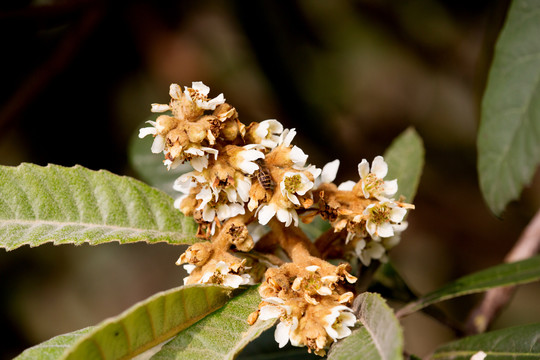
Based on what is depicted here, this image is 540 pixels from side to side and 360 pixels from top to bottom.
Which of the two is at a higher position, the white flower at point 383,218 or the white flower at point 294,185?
the white flower at point 294,185

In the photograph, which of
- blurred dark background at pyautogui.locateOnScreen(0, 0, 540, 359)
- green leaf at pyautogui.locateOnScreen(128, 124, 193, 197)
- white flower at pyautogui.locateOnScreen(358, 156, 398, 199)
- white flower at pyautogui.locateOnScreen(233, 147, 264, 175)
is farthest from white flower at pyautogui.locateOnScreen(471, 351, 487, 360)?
blurred dark background at pyautogui.locateOnScreen(0, 0, 540, 359)

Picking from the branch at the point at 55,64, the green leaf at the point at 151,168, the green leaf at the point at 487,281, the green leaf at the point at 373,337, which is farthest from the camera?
the branch at the point at 55,64

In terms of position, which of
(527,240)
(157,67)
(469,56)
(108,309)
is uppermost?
(157,67)

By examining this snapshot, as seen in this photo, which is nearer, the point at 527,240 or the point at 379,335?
the point at 379,335

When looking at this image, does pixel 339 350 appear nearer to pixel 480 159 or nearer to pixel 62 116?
pixel 480 159

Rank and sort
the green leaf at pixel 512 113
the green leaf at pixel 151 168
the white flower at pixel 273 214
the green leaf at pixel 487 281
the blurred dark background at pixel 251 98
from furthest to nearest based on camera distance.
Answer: the blurred dark background at pixel 251 98, the green leaf at pixel 151 168, the green leaf at pixel 512 113, the green leaf at pixel 487 281, the white flower at pixel 273 214

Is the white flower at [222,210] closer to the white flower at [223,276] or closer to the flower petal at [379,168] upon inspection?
the white flower at [223,276]

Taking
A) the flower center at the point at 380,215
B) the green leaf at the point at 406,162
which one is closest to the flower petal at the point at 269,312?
the flower center at the point at 380,215

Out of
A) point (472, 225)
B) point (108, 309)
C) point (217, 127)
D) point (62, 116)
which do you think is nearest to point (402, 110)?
point (472, 225)
